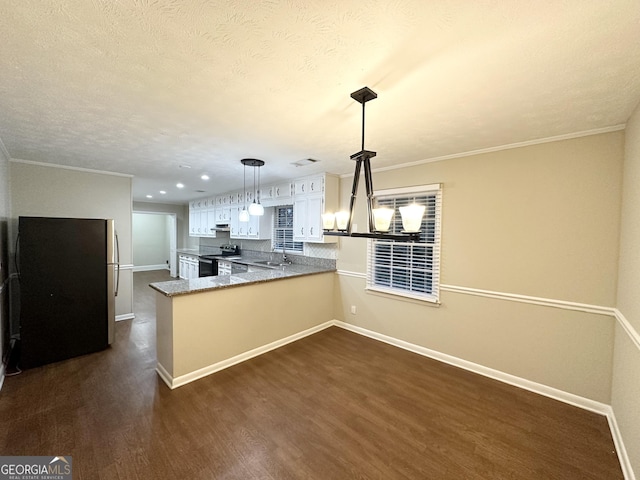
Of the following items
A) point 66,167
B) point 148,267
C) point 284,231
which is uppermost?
point 66,167

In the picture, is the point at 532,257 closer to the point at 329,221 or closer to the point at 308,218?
the point at 329,221

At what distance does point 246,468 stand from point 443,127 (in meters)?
3.12

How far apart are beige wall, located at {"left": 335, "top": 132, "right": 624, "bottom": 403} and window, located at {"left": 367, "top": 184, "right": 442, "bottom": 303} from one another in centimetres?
12

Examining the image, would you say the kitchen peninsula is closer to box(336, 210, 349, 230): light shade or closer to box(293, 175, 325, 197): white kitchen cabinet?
box(293, 175, 325, 197): white kitchen cabinet

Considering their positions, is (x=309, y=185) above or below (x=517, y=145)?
below

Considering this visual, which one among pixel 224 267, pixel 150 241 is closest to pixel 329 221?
pixel 224 267

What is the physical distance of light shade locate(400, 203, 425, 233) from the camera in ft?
5.49

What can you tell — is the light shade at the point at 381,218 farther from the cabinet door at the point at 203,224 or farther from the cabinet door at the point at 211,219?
the cabinet door at the point at 203,224

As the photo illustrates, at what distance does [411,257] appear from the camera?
3611mm

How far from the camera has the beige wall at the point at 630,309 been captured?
1715 mm

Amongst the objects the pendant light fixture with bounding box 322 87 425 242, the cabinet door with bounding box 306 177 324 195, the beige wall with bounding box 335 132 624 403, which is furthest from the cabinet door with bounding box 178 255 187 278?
the pendant light fixture with bounding box 322 87 425 242

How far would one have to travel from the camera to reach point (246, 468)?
1.74 m

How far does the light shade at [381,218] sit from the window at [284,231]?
11.2ft

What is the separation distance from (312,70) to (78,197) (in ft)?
14.5
